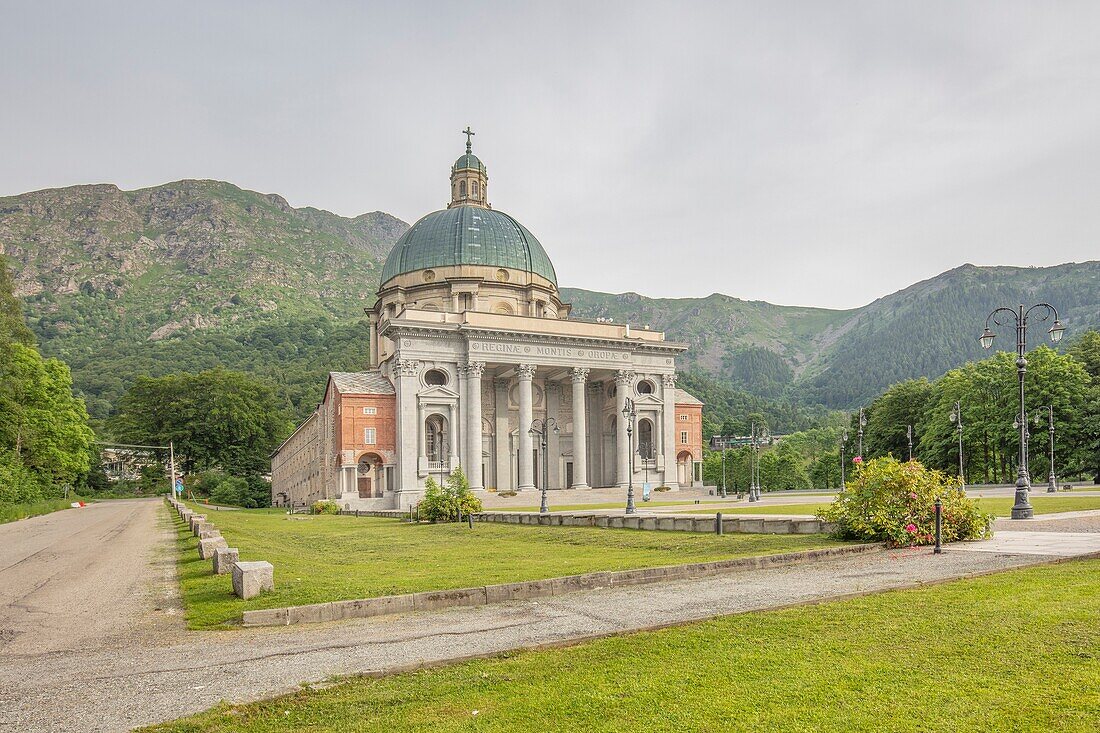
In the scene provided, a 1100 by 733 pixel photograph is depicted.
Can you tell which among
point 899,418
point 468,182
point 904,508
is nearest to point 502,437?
point 468,182

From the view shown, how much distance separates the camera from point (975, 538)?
54.6 ft

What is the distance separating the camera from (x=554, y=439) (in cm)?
6681

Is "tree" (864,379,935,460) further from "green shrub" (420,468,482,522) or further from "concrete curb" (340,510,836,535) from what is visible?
"concrete curb" (340,510,836,535)

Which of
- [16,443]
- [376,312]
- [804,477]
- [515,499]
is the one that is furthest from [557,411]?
[804,477]

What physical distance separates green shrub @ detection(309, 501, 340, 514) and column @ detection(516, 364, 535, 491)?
14591mm

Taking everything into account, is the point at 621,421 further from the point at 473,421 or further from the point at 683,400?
the point at 473,421

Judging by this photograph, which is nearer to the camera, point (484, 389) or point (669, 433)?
point (484, 389)

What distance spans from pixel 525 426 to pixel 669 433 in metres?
15.2

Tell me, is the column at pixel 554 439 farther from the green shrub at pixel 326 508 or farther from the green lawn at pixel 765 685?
the green lawn at pixel 765 685

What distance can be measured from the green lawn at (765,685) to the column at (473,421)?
52.1 m

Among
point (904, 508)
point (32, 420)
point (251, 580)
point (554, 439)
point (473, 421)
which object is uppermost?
point (32, 420)

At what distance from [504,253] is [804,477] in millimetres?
62512

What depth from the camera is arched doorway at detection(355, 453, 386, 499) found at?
57.2 meters

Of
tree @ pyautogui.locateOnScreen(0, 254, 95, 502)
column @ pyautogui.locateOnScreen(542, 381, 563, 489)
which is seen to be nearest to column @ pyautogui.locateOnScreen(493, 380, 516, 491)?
column @ pyautogui.locateOnScreen(542, 381, 563, 489)
